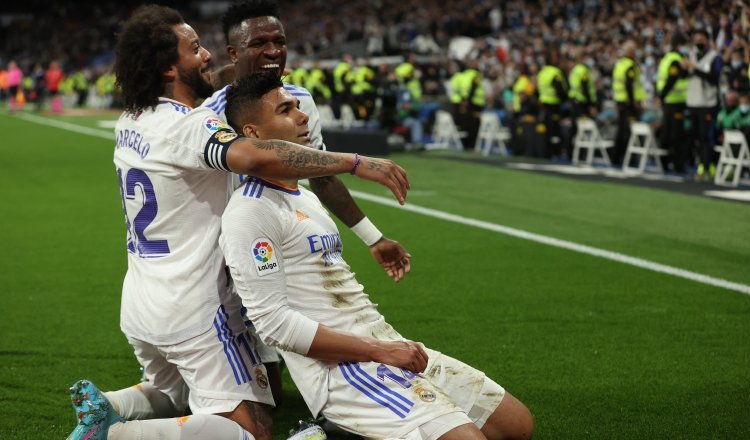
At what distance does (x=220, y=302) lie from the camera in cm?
432

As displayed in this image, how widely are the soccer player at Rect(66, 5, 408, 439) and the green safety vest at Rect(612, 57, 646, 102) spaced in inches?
595

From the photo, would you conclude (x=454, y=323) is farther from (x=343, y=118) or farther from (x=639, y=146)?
(x=343, y=118)

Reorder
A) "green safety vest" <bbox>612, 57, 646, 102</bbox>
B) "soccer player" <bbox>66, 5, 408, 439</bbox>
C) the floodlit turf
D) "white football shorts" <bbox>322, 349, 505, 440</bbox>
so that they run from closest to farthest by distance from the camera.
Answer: "white football shorts" <bbox>322, 349, 505, 440</bbox>
"soccer player" <bbox>66, 5, 408, 439</bbox>
the floodlit turf
"green safety vest" <bbox>612, 57, 646, 102</bbox>

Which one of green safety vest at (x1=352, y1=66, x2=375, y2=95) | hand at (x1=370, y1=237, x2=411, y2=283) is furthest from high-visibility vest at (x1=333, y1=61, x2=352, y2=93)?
hand at (x1=370, y1=237, x2=411, y2=283)

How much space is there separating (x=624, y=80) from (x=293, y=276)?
15.7 meters

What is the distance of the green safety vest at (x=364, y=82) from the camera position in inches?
1126

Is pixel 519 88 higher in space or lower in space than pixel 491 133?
higher

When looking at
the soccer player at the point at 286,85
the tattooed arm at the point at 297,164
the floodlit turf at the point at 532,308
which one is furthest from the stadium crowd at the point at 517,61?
the tattooed arm at the point at 297,164

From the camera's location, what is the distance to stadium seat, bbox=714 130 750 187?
51.7 ft

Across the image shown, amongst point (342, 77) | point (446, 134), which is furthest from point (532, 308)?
point (342, 77)

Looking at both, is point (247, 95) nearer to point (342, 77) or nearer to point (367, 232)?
point (367, 232)

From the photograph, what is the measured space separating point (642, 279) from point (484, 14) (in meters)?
28.1

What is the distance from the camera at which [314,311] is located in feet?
13.1

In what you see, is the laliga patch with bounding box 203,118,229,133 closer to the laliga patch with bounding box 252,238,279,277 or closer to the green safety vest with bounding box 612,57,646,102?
the laliga patch with bounding box 252,238,279,277
